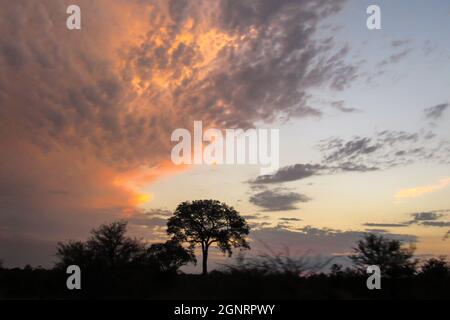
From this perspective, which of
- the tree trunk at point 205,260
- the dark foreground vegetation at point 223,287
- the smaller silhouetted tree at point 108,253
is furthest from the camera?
the tree trunk at point 205,260

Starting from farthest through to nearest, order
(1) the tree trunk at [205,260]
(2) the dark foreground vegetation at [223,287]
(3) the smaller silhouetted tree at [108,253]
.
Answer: (1) the tree trunk at [205,260] → (3) the smaller silhouetted tree at [108,253] → (2) the dark foreground vegetation at [223,287]

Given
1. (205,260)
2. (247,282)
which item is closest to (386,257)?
(247,282)

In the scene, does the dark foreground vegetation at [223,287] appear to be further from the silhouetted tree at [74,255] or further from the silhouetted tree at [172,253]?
the silhouetted tree at [172,253]

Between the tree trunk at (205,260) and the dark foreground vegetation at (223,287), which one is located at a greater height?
the dark foreground vegetation at (223,287)

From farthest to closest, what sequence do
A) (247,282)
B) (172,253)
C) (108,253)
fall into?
(172,253), (108,253), (247,282)

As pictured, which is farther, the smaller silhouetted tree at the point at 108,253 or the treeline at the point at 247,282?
the smaller silhouetted tree at the point at 108,253

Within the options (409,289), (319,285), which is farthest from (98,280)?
(409,289)

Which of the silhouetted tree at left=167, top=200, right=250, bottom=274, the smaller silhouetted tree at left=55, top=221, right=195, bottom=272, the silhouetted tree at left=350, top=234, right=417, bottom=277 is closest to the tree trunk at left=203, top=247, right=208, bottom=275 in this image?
the silhouetted tree at left=167, top=200, right=250, bottom=274

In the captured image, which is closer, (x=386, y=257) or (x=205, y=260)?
(x=386, y=257)

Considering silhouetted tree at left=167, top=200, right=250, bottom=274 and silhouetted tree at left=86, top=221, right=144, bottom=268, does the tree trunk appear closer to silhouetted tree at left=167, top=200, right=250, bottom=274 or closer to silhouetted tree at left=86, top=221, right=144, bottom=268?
silhouetted tree at left=167, top=200, right=250, bottom=274

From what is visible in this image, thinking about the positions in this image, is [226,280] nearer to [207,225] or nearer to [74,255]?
[74,255]

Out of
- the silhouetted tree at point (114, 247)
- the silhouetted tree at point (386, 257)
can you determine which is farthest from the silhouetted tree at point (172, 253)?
the silhouetted tree at point (386, 257)

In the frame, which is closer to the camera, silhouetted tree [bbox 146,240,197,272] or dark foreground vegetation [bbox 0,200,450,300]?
dark foreground vegetation [bbox 0,200,450,300]
